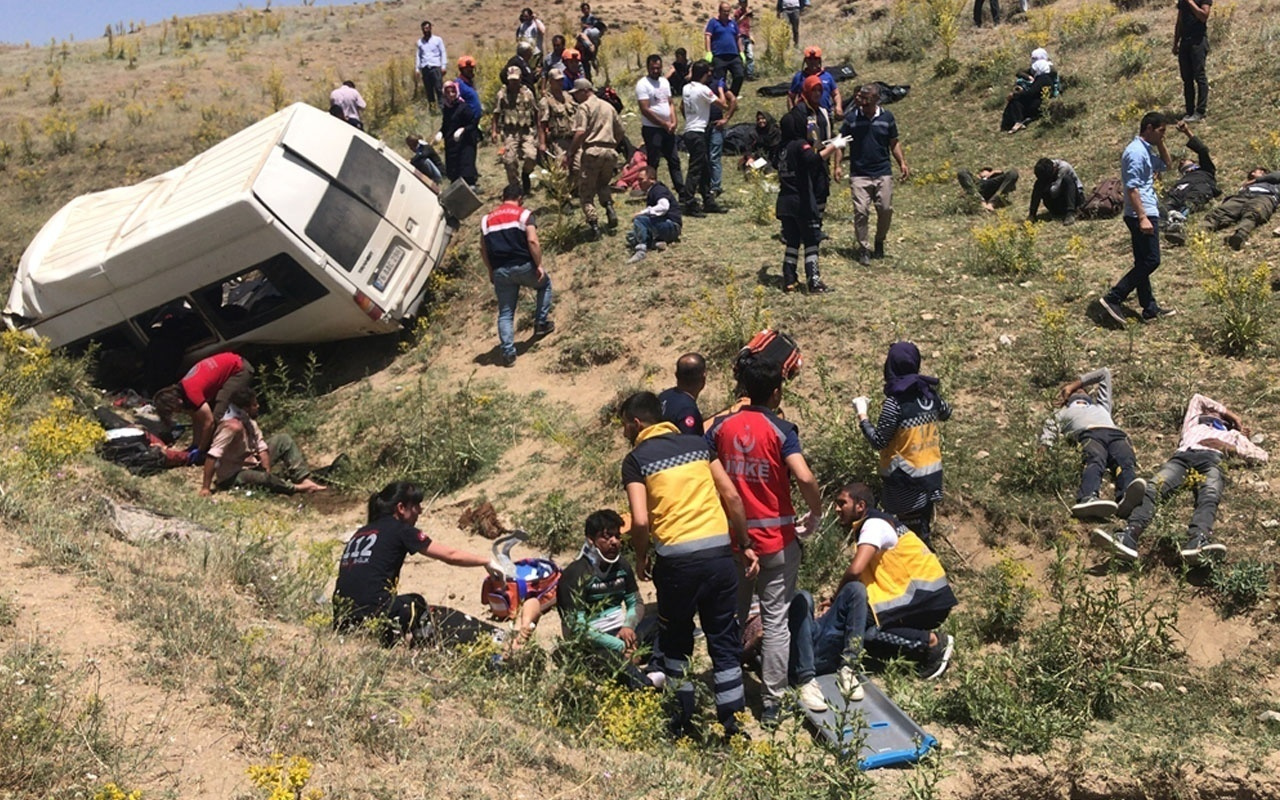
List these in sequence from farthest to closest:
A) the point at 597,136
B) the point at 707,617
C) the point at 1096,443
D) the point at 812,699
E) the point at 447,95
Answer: the point at 447,95
the point at 597,136
the point at 1096,443
the point at 812,699
the point at 707,617

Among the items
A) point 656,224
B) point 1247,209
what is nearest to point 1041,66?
point 1247,209

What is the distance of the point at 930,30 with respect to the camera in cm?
1897

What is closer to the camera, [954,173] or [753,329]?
[753,329]

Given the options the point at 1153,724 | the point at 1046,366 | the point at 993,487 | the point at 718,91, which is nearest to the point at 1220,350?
the point at 1046,366

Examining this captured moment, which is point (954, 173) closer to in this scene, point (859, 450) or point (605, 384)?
point (605, 384)

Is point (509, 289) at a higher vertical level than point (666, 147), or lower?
lower

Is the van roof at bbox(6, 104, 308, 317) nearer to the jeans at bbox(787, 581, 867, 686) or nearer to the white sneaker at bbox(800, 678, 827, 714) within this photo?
the jeans at bbox(787, 581, 867, 686)

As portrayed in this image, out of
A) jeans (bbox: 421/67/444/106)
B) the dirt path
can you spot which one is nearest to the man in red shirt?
the dirt path

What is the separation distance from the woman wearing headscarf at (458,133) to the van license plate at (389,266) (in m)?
2.29

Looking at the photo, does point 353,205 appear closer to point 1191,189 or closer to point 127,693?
point 127,693

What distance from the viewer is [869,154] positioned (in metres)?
10.4

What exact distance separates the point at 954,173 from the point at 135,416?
33.5 feet

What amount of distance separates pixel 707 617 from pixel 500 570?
4.84ft

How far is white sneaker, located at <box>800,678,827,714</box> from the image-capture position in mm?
5230
